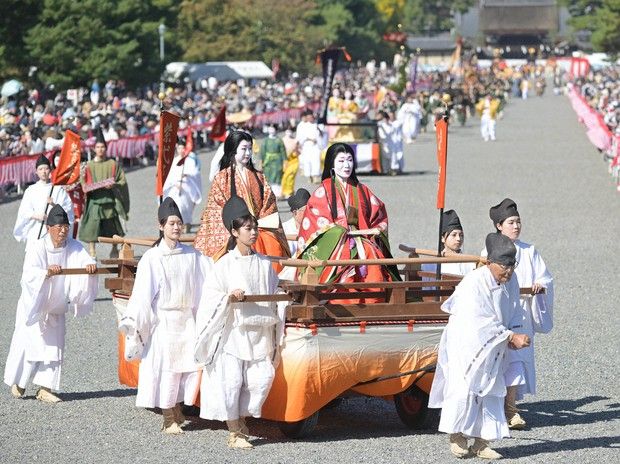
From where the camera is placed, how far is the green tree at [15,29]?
3772cm

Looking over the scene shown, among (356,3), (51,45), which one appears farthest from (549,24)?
(51,45)

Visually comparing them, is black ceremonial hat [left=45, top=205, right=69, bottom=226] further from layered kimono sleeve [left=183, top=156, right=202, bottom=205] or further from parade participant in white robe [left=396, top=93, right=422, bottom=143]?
parade participant in white robe [left=396, top=93, right=422, bottom=143]

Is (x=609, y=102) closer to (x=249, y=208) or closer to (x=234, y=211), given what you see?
(x=249, y=208)

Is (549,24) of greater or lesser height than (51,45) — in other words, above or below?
above

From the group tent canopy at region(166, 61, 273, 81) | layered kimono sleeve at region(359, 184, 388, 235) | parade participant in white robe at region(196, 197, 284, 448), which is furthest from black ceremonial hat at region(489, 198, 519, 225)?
tent canopy at region(166, 61, 273, 81)

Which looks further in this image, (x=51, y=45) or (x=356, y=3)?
(x=356, y=3)

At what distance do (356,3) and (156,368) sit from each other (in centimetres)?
8544

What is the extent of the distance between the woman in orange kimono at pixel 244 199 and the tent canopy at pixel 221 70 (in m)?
45.2

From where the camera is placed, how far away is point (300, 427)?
8.70 m

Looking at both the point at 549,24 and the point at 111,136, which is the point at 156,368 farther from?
the point at 549,24

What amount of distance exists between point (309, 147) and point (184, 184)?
9.73 m

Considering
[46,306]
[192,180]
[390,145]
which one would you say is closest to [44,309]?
[46,306]

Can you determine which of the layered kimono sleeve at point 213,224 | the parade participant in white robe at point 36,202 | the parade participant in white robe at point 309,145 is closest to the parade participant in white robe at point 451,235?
the layered kimono sleeve at point 213,224

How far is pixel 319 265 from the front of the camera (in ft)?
27.5
